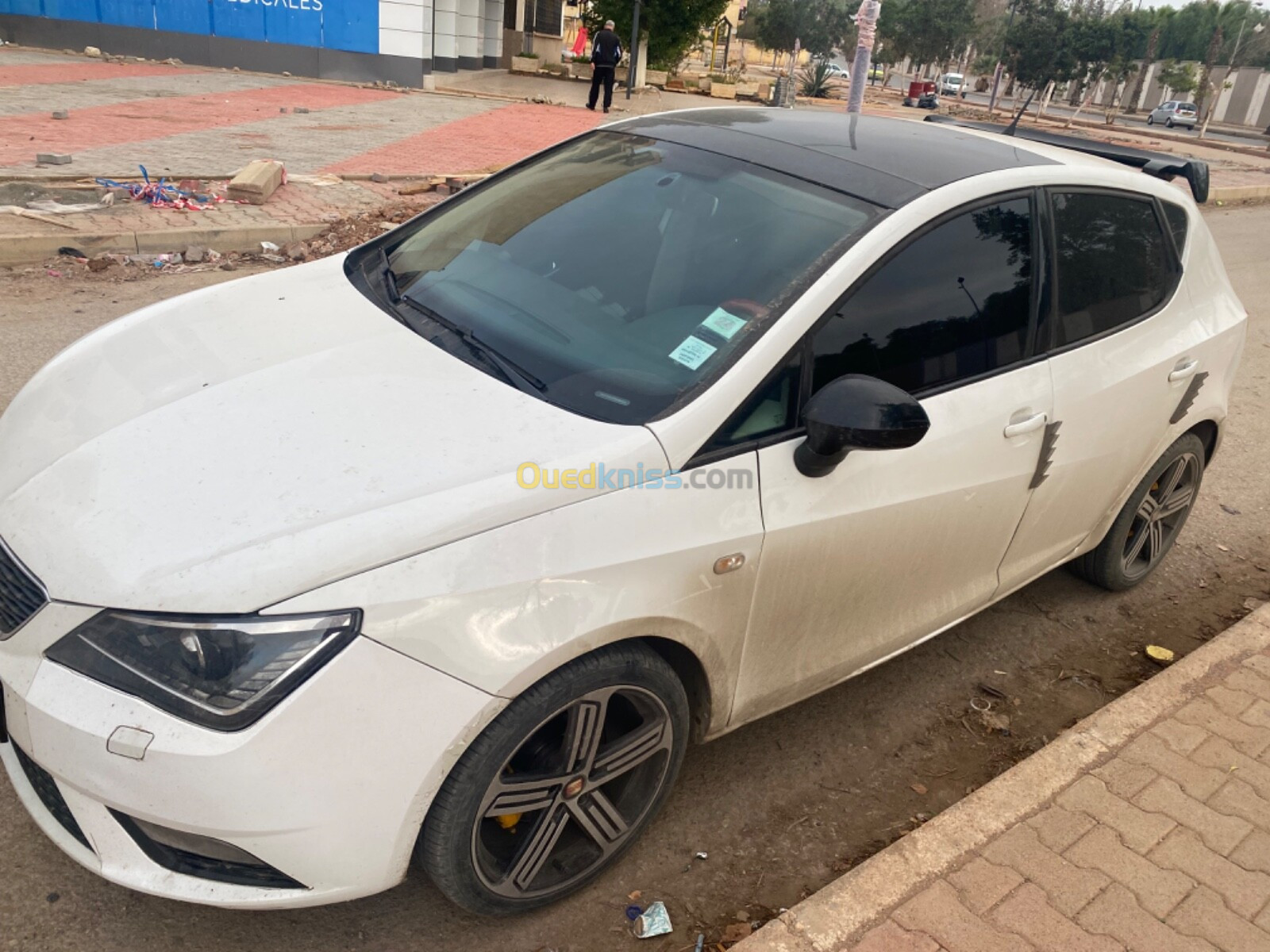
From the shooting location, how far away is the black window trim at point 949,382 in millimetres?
2297

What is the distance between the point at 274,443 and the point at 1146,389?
9.35 feet

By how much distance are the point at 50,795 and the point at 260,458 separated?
819mm

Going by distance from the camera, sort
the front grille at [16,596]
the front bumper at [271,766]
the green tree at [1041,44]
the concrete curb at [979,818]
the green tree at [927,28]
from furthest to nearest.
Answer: the green tree at [927,28] < the green tree at [1041,44] < the concrete curb at [979,818] < the front grille at [16,596] < the front bumper at [271,766]

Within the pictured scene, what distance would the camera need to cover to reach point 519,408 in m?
2.28

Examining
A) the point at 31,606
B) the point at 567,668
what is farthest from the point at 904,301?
the point at 31,606

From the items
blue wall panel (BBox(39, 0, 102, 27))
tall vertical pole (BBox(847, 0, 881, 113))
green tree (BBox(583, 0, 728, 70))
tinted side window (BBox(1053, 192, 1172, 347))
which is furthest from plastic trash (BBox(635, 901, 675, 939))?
green tree (BBox(583, 0, 728, 70))

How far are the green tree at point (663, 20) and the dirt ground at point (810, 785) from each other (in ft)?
76.5

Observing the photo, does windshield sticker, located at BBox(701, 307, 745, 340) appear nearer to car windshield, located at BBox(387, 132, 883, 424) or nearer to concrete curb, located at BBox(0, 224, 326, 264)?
car windshield, located at BBox(387, 132, 883, 424)

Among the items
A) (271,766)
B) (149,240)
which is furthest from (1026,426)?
(149,240)

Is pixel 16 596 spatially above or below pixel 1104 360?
below

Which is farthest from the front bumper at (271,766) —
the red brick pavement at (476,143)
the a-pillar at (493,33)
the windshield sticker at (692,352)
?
the a-pillar at (493,33)

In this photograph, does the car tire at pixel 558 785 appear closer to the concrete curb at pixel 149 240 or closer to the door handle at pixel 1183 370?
the door handle at pixel 1183 370

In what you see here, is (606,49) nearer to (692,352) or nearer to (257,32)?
(257,32)

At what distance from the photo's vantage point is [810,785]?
298 cm
